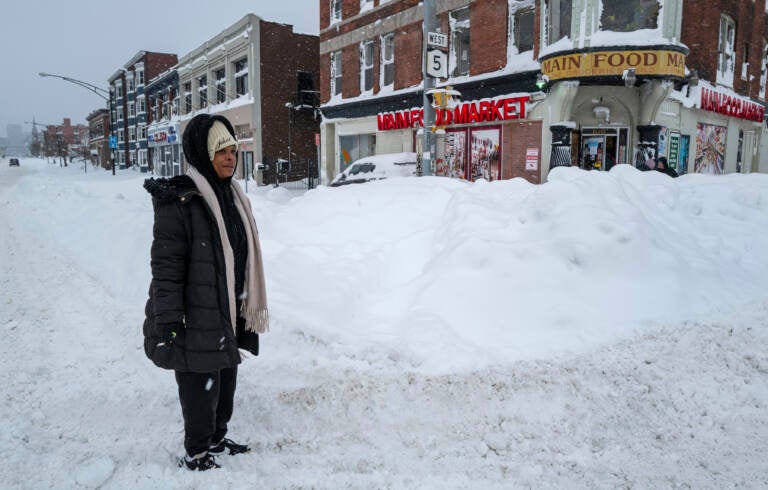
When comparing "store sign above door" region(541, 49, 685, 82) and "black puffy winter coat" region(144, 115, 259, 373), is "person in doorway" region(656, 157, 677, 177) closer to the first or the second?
"store sign above door" region(541, 49, 685, 82)

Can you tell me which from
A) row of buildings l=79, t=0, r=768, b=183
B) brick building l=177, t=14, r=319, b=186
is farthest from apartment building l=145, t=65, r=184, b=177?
row of buildings l=79, t=0, r=768, b=183

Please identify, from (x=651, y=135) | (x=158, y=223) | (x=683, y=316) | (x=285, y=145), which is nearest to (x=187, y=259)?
(x=158, y=223)

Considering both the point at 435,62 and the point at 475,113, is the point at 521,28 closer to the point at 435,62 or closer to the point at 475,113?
the point at 475,113

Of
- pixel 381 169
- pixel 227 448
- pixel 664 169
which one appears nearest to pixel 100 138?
pixel 381 169

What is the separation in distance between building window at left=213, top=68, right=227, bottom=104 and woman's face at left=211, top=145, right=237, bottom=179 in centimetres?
3168

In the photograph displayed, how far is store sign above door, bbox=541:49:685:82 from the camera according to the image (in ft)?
44.5

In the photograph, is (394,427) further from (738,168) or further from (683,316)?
(738,168)

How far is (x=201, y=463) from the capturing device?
2.84 metres

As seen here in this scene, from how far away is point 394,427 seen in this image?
11.0 feet

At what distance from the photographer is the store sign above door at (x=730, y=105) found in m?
16.4

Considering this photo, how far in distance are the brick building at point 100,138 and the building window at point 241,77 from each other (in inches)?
1652

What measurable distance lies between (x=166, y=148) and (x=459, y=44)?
3259 centimetres

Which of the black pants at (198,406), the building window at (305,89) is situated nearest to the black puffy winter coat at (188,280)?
the black pants at (198,406)

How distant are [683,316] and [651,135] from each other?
39.5ft
